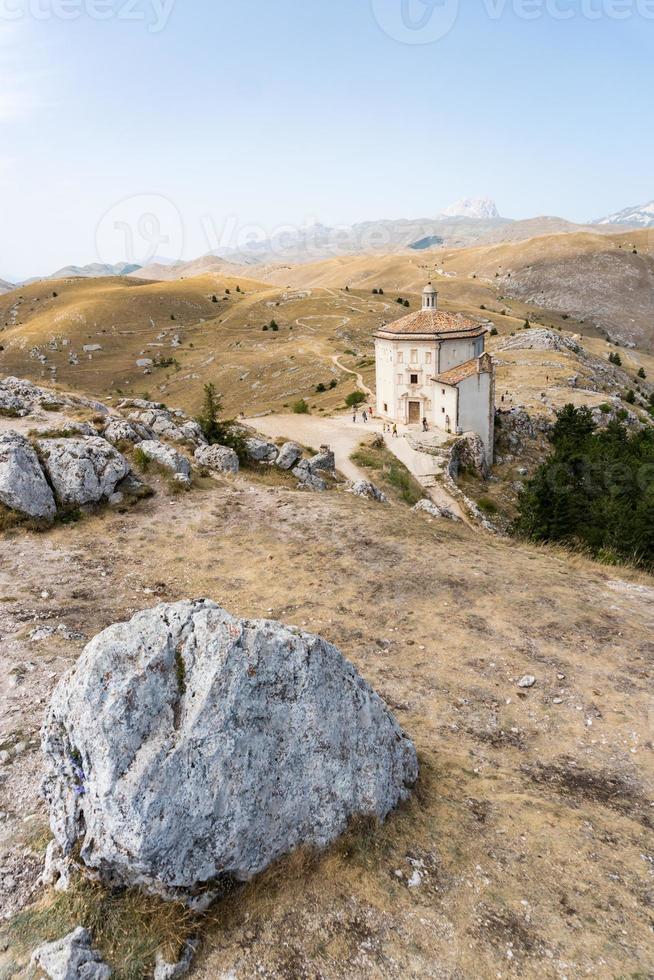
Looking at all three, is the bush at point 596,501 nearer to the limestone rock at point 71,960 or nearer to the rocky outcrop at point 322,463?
the rocky outcrop at point 322,463

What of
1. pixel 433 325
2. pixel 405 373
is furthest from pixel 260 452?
pixel 433 325

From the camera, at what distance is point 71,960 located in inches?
242

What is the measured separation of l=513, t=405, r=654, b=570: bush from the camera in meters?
30.0

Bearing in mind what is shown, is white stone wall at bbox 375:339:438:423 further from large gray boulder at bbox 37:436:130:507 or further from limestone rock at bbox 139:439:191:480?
large gray boulder at bbox 37:436:130:507

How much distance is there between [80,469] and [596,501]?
1185 inches

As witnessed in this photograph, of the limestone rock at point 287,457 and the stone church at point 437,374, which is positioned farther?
the stone church at point 437,374

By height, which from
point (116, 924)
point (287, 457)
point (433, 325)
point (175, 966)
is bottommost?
point (287, 457)

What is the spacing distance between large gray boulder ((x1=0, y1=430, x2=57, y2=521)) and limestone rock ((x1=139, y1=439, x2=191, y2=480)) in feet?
17.4

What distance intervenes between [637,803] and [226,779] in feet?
25.6

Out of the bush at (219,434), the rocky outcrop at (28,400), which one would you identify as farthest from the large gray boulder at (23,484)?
the bush at (219,434)

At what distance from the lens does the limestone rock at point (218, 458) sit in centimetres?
3030

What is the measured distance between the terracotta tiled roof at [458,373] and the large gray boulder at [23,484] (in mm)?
36558

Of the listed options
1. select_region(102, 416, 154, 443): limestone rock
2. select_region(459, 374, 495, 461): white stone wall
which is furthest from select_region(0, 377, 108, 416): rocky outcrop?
select_region(459, 374, 495, 461): white stone wall

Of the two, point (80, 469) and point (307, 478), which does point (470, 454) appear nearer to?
point (307, 478)
